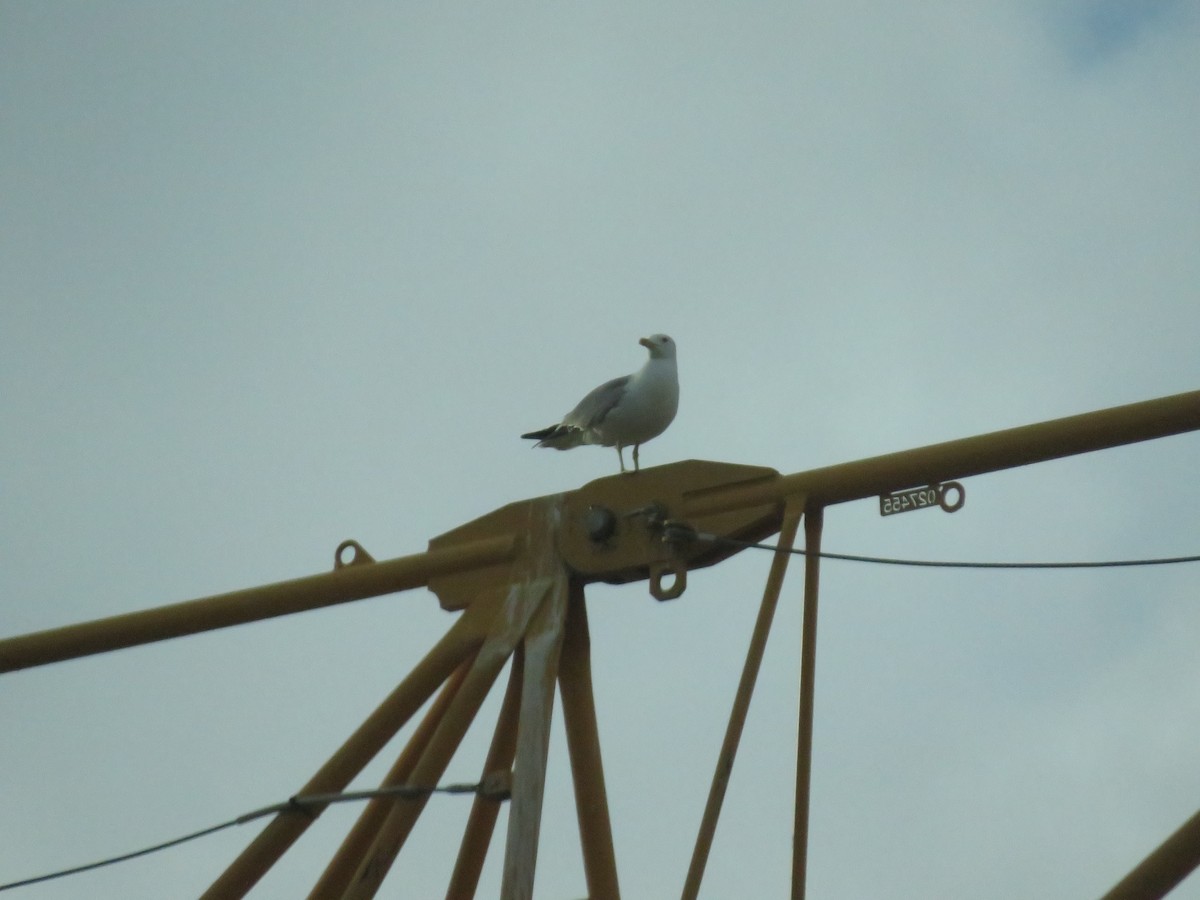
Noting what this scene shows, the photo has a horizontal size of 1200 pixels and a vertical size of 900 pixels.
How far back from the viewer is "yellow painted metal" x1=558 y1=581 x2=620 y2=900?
27.8ft

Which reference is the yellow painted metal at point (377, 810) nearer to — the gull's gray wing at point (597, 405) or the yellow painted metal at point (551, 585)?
the yellow painted metal at point (551, 585)

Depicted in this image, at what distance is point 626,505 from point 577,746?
1.09 meters

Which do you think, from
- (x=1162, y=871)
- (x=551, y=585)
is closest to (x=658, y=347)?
(x=551, y=585)

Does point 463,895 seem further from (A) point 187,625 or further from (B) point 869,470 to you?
(B) point 869,470

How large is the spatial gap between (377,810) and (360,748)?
0.33 m

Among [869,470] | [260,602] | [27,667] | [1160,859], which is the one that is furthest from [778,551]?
[27,667]

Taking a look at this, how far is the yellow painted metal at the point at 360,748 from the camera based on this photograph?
894 cm

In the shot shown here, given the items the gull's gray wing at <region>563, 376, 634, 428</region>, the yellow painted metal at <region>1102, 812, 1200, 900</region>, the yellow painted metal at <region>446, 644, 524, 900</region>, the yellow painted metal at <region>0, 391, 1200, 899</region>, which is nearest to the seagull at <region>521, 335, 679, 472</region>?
the gull's gray wing at <region>563, 376, 634, 428</region>

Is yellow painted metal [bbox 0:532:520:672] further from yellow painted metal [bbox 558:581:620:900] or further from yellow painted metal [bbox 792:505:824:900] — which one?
yellow painted metal [bbox 792:505:824:900]

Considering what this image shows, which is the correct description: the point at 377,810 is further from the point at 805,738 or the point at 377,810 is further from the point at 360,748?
the point at 805,738

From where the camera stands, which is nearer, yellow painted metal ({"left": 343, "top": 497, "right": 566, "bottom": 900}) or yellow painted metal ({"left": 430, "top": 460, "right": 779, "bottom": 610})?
yellow painted metal ({"left": 430, "top": 460, "right": 779, "bottom": 610})

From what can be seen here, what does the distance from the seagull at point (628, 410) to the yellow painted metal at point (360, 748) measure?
6.79 ft

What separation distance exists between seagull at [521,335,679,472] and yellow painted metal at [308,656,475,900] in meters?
2.21

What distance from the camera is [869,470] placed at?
8.09m
